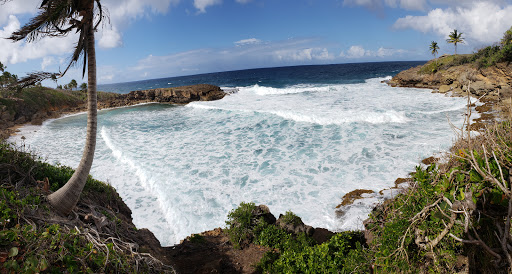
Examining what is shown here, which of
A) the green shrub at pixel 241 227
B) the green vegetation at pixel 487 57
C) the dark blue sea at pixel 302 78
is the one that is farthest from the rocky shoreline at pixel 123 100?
the green vegetation at pixel 487 57

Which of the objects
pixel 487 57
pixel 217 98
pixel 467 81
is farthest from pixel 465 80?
pixel 217 98

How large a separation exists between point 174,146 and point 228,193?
7845mm

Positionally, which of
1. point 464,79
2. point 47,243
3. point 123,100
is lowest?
point 47,243

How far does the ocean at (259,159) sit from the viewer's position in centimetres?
959

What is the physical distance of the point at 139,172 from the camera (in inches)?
512

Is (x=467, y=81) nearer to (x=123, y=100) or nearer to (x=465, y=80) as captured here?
(x=465, y=80)

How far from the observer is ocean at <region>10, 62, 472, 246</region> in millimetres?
9594

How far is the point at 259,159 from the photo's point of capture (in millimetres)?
14000

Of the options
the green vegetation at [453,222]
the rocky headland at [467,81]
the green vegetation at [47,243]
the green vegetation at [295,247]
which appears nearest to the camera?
the green vegetation at [453,222]

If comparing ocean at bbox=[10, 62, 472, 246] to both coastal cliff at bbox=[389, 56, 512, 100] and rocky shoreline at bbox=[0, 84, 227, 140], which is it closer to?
coastal cliff at bbox=[389, 56, 512, 100]

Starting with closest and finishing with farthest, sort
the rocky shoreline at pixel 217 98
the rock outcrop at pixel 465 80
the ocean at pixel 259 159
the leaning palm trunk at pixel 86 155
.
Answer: the leaning palm trunk at pixel 86 155, the rocky shoreline at pixel 217 98, the ocean at pixel 259 159, the rock outcrop at pixel 465 80

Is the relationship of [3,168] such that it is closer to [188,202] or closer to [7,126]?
[188,202]

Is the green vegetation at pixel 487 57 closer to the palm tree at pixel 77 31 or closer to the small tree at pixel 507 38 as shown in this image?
the small tree at pixel 507 38

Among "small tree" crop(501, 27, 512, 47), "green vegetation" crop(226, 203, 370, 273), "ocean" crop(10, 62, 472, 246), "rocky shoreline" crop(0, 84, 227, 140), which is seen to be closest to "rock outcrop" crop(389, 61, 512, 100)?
"small tree" crop(501, 27, 512, 47)
